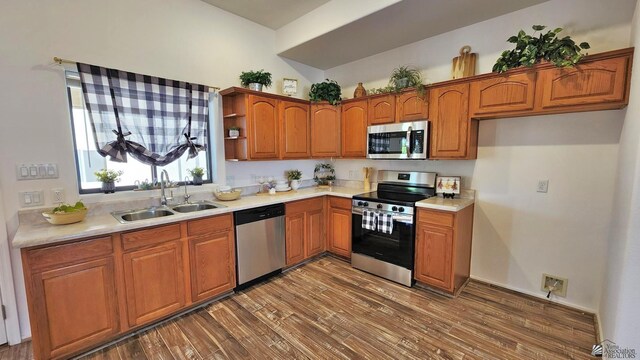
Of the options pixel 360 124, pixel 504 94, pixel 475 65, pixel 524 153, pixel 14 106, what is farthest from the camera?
pixel 360 124

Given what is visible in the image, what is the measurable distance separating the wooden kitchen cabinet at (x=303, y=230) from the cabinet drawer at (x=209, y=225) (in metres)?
0.76

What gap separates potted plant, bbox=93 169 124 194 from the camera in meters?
2.37

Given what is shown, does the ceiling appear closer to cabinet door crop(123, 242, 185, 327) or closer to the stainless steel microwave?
the stainless steel microwave

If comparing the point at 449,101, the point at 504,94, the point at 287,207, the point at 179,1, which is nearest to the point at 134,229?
the point at 287,207

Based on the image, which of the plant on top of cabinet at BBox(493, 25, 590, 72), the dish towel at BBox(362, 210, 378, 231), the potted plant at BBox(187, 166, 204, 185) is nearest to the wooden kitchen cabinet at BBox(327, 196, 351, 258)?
the dish towel at BBox(362, 210, 378, 231)

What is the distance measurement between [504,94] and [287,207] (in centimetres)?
252

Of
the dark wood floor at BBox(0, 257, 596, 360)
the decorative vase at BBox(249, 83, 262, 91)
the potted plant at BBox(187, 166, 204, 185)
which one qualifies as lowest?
the dark wood floor at BBox(0, 257, 596, 360)

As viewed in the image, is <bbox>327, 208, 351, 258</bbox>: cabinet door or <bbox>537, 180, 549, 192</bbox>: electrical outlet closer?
<bbox>537, 180, 549, 192</bbox>: electrical outlet

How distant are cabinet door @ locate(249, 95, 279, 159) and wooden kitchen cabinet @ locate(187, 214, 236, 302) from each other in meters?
0.96

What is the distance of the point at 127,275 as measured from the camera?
2.05 m

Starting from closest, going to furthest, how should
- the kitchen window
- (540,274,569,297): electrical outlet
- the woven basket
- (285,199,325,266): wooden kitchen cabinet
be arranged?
the woven basket, the kitchen window, (540,274,569,297): electrical outlet, (285,199,325,266): wooden kitchen cabinet

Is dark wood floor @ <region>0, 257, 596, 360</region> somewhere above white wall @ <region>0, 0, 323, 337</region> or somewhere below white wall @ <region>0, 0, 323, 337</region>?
below

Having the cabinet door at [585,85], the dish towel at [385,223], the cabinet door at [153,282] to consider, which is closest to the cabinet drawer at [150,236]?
the cabinet door at [153,282]

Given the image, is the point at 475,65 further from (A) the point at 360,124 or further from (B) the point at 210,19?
(B) the point at 210,19
